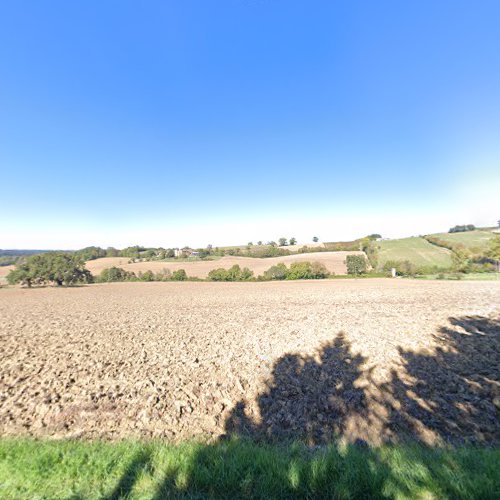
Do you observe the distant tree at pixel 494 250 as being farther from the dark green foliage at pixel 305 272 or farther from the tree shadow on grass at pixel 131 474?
the tree shadow on grass at pixel 131 474

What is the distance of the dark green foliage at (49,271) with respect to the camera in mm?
44250

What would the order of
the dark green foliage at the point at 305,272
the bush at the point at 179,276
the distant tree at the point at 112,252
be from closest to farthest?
the dark green foliage at the point at 305,272 < the bush at the point at 179,276 < the distant tree at the point at 112,252

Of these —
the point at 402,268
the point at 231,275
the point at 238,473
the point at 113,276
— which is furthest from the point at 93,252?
the point at 238,473

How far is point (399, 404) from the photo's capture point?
6508 millimetres

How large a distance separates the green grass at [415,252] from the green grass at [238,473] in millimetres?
57618

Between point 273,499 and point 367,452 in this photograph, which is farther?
point 367,452

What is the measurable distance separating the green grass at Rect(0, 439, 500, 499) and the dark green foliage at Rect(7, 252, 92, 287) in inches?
1997

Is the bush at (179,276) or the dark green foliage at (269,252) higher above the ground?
the dark green foliage at (269,252)

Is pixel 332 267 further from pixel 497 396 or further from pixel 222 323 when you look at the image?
pixel 497 396

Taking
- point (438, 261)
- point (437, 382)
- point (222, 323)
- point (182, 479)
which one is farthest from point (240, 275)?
point (182, 479)

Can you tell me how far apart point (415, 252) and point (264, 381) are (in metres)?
70.5

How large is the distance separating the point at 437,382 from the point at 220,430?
20.6 ft

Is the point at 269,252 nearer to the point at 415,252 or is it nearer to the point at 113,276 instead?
the point at 415,252

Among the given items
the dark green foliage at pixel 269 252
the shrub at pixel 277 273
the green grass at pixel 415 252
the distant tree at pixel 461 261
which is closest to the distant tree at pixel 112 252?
the dark green foliage at pixel 269 252
